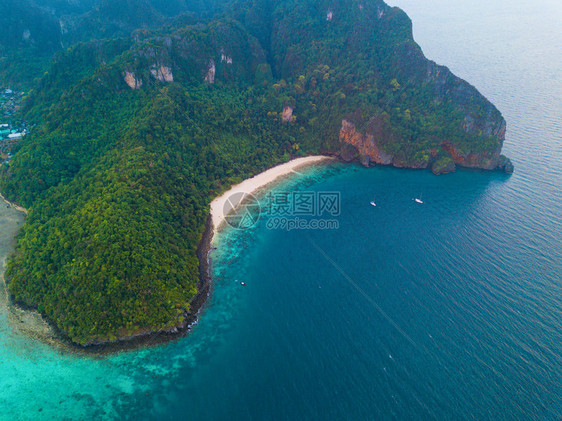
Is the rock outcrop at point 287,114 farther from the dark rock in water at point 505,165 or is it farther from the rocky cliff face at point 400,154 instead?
the dark rock in water at point 505,165

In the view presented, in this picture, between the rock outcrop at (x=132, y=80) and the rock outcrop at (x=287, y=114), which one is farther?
the rock outcrop at (x=287, y=114)

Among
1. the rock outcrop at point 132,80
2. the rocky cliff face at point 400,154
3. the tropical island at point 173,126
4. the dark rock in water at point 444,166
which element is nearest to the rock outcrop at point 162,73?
the tropical island at point 173,126

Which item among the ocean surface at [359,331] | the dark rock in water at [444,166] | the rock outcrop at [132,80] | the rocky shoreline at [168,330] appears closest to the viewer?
the ocean surface at [359,331]

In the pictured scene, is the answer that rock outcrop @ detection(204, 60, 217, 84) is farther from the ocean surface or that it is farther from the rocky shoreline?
the rocky shoreline

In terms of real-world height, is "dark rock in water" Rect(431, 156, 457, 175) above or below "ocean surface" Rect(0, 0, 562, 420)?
above

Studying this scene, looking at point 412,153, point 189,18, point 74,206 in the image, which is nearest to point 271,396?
point 74,206

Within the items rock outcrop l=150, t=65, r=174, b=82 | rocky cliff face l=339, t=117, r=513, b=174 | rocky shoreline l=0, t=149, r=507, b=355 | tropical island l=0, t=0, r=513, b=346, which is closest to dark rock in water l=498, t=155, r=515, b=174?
rocky cliff face l=339, t=117, r=513, b=174

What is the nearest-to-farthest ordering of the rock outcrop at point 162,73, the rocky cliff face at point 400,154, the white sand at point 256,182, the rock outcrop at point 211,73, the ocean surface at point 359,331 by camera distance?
the ocean surface at point 359,331 → the white sand at point 256,182 → the rocky cliff face at point 400,154 → the rock outcrop at point 162,73 → the rock outcrop at point 211,73

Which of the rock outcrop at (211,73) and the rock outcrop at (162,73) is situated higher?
the rock outcrop at (211,73)
